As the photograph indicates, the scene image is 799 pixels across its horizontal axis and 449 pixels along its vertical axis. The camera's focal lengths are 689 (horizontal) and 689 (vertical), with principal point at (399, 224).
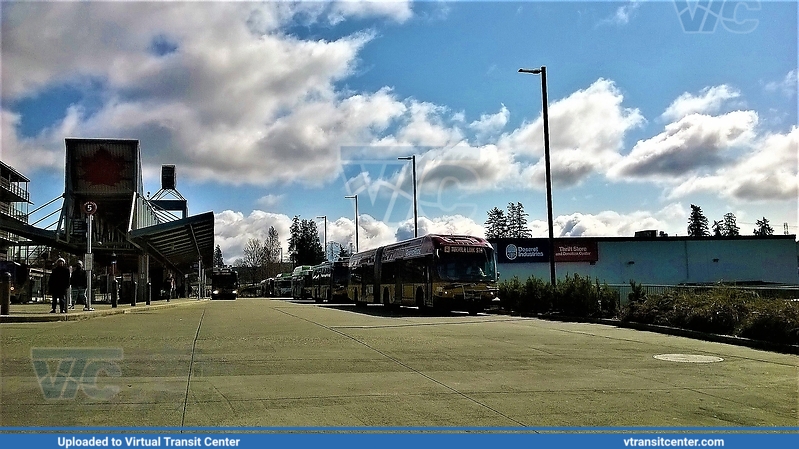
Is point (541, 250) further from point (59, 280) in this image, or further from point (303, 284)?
point (59, 280)

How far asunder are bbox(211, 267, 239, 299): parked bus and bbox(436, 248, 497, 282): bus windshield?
49233 millimetres

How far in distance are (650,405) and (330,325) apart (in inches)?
529

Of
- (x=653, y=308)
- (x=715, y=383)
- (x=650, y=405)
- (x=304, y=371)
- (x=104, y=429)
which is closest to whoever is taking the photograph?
(x=104, y=429)

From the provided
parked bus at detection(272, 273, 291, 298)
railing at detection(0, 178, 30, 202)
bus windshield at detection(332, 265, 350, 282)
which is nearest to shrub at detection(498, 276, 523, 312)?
bus windshield at detection(332, 265, 350, 282)

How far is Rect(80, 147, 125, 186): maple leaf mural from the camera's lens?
52.1m

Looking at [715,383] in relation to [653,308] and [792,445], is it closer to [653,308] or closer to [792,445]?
[792,445]

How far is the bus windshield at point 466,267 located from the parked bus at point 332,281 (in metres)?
19.2

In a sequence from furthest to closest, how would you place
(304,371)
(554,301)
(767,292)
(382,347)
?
1. (554,301)
2. (767,292)
3. (382,347)
4. (304,371)

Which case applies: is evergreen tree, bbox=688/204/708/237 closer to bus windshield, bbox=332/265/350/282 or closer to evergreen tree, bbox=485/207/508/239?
evergreen tree, bbox=485/207/508/239

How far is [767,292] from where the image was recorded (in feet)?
60.4

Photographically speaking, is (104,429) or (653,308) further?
(653,308)

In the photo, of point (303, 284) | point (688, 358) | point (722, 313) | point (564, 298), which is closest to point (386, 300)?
point (564, 298)

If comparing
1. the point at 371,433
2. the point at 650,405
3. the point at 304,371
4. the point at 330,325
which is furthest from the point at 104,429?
the point at 330,325

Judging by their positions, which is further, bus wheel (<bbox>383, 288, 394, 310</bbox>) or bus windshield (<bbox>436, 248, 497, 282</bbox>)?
bus wheel (<bbox>383, 288, 394, 310</bbox>)
